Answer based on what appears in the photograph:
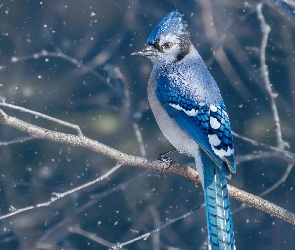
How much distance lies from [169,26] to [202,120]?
394 millimetres

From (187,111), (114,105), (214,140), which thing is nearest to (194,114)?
(187,111)

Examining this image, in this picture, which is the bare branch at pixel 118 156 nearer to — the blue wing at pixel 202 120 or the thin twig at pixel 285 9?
the blue wing at pixel 202 120

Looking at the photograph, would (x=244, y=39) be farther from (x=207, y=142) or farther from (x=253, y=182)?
(x=207, y=142)

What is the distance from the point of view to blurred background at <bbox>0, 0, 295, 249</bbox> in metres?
3.95

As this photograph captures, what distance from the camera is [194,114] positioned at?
234cm

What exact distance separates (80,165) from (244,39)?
1258mm

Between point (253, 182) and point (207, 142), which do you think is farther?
point (253, 182)

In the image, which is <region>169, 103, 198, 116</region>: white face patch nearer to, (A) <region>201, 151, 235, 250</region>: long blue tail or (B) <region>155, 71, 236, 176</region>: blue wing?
(B) <region>155, 71, 236, 176</region>: blue wing

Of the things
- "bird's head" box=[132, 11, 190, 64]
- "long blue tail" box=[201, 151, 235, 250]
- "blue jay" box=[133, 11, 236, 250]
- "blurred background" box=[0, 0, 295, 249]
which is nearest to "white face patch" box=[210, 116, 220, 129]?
"blue jay" box=[133, 11, 236, 250]

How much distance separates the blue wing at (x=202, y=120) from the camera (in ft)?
7.10

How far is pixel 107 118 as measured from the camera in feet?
13.2

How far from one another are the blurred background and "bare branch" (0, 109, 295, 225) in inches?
64.4

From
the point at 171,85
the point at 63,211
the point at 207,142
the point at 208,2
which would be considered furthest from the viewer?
the point at 63,211

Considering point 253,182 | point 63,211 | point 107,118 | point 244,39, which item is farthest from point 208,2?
point 63,211
